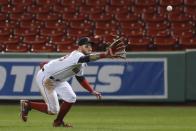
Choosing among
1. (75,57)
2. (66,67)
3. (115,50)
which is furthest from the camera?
(66,67)

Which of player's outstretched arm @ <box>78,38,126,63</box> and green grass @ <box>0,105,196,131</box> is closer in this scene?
player's outstretched arm @ <box>78,38,126,63</box>

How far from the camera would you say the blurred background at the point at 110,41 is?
1705 cm

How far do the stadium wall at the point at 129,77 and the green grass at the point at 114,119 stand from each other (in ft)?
1.33

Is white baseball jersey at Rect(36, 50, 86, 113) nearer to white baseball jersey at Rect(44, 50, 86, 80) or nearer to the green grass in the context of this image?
white baseball jersey at Rect(44, 50, 86, 80)

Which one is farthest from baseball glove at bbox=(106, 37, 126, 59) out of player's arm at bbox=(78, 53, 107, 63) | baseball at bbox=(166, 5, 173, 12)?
baseball at bbox=(166, 5, 173, 12)

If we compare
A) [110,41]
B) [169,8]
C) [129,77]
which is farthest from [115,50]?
[169,8]

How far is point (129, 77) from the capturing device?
675 inches

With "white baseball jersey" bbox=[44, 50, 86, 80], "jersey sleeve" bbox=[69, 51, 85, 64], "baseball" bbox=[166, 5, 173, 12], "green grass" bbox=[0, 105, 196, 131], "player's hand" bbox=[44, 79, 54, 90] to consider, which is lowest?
"green grass" bbox=[0, 105, 196, 131]

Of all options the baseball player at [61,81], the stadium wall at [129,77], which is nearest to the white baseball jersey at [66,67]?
the baseball player at [61,81]

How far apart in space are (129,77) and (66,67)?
21.3ft

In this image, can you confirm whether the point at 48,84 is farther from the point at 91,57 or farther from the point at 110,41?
the point at 110,41

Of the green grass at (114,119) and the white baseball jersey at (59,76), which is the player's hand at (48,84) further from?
the green grass at (114,119)

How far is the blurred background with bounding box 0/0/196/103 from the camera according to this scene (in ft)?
55.9

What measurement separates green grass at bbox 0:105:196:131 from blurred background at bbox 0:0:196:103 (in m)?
0.56
